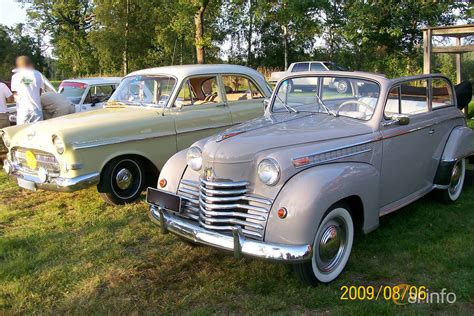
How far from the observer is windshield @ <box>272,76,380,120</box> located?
4262mm

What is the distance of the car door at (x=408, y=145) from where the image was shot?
4152 millimetres

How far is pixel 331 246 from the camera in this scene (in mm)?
3529

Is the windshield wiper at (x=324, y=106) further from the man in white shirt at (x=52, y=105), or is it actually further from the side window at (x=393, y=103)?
the man in white shirt at (x=52, y=105)

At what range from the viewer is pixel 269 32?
37.0 metres

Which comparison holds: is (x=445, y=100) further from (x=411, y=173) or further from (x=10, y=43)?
(x=10, y=43)

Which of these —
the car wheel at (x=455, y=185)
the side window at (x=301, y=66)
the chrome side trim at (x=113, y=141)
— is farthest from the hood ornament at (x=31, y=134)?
the side window at (x=301, y=66)

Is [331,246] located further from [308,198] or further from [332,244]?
[308,198]

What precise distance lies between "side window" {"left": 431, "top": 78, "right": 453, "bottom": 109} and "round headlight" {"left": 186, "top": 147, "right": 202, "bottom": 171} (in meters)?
2.82

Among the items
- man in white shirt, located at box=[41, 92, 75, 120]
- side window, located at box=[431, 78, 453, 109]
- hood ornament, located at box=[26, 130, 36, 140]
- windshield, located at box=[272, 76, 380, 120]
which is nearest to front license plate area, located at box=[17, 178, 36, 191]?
hood ornament, located at box=[26, 130, 36, 140]

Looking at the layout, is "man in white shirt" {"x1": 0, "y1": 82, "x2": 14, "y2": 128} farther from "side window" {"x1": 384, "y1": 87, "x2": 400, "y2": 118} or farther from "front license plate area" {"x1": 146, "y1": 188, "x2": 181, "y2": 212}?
"side window" {"x1": 384, "y1": 87, "x2": 400, "y2": 118}

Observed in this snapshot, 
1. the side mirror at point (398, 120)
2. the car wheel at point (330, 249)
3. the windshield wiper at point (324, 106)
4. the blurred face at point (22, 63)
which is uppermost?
the blurred face at point (22, 63)

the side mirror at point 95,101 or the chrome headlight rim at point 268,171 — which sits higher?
the side mirror at point 95,101

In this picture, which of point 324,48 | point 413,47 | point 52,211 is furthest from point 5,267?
point 324,48

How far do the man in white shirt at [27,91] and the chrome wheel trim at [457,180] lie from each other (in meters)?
6.25
